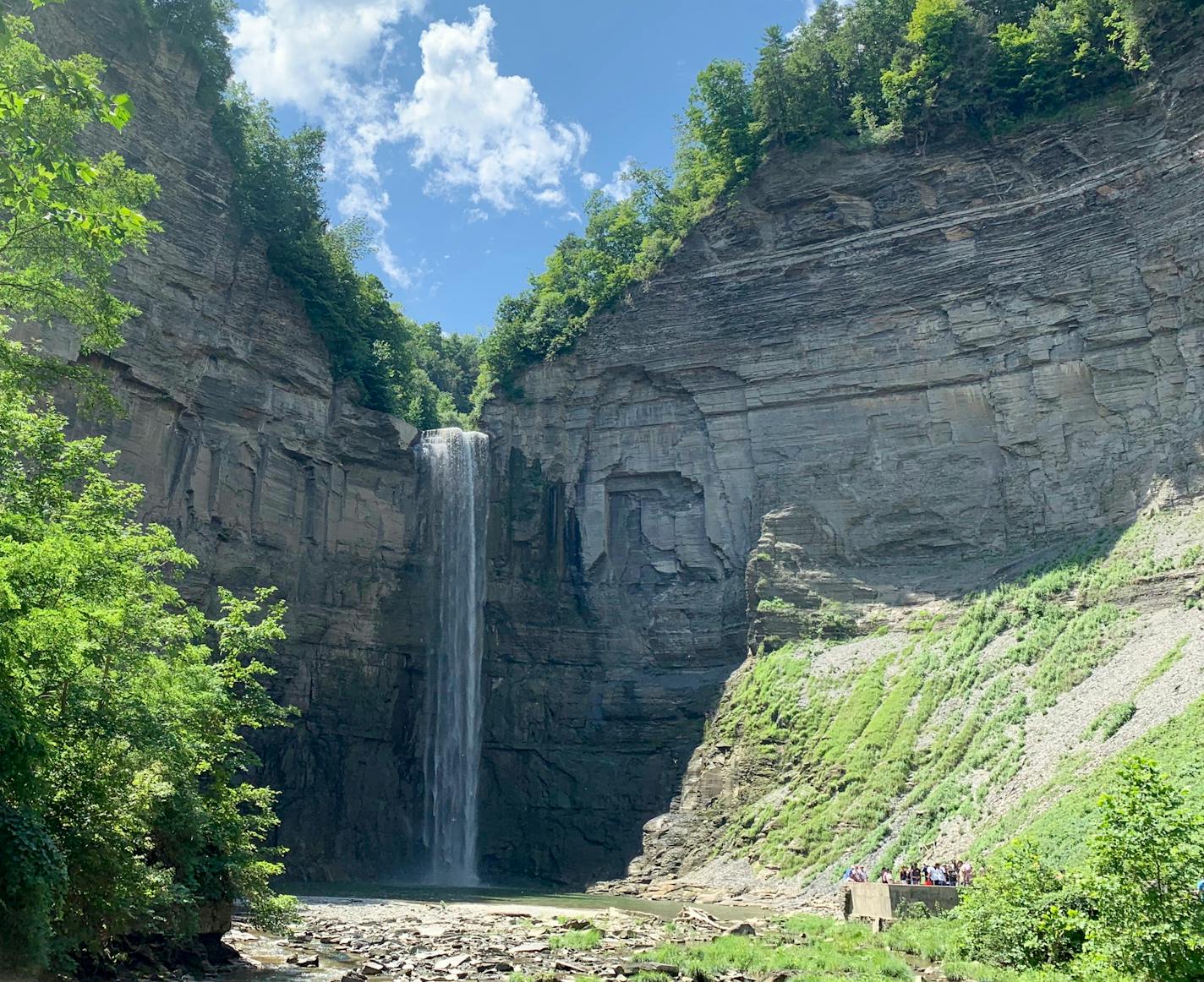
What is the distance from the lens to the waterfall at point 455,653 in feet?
131

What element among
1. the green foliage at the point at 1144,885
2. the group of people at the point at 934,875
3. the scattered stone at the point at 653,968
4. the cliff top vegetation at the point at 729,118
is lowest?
the scattered stone at the point at 653,968

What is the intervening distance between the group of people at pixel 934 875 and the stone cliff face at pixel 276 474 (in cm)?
2208

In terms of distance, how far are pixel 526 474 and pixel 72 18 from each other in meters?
24.7

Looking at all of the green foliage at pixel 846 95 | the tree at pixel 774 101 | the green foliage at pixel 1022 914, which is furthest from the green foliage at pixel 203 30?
the green foliage at pixel 1022 914

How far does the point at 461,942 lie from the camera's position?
727 inches

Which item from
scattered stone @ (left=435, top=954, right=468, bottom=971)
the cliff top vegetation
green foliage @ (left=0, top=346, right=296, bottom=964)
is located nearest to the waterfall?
the cliff top vegetation

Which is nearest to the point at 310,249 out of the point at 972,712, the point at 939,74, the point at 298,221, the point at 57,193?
the point at 298,221

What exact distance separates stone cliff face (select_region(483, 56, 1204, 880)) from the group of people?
15.4 meters

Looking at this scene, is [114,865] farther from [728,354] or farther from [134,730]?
[728,354]

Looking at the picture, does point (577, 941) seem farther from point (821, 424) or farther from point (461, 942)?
point (821, 424)

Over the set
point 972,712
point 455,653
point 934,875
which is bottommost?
point 934,875

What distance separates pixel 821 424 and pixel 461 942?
27.5 meters

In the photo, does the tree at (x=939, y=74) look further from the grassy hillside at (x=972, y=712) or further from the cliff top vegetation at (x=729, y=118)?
the grassy hillside at (x=972, y=712)

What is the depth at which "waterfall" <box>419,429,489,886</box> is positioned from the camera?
39.8m
